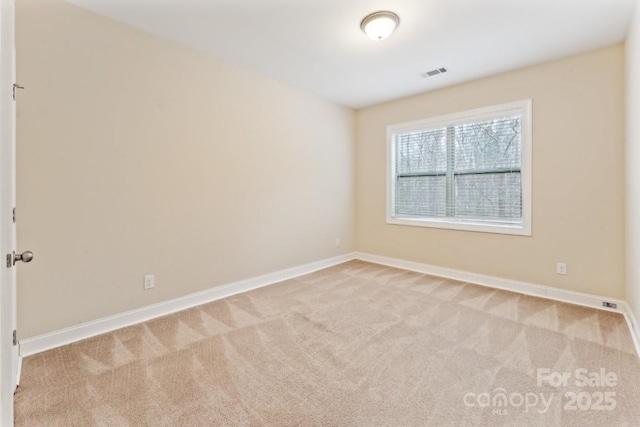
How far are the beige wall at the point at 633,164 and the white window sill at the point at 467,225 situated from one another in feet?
2.91

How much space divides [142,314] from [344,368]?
6.31 ft

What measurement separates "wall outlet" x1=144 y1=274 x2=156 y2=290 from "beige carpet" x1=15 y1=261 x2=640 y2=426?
0.33 m

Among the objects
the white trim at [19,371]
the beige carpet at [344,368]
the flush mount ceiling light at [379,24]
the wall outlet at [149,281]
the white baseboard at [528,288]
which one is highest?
the flush mount ceiling light at [379,24]

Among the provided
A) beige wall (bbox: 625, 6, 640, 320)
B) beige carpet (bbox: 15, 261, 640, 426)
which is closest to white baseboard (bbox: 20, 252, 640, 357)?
beige carpet (bbox: 15, 261, 640, 426)

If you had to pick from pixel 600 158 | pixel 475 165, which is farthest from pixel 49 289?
pixel 600 158

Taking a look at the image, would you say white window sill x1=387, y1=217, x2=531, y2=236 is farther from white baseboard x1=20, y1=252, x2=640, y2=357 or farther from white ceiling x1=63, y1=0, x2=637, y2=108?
white ceiling x1=63, y1=0, x2=637, y2=108

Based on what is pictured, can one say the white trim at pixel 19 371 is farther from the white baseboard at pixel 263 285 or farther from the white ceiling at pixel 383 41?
the white ceiling at pixel 383 41

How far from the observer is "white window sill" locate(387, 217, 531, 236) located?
343cm

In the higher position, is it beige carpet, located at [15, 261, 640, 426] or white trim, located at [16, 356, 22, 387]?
white trim, located at [16, 356, 22, 387]

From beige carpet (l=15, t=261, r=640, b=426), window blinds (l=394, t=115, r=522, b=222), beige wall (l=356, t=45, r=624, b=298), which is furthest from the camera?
window blinds (l=394, t=115, r=522, b=222)

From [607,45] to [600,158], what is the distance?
1.07m

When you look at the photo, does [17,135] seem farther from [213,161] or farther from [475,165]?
[475,165]

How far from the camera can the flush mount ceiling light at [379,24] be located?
2338 mm

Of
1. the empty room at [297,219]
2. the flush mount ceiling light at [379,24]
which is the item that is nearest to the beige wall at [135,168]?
the empty room at [297,219]
